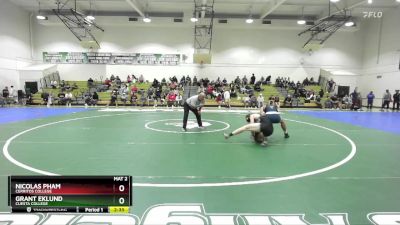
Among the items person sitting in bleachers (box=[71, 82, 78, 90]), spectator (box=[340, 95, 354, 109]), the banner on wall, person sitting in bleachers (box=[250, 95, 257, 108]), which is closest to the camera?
person sitting in bleachers (box=[250, 95, 257, 108])

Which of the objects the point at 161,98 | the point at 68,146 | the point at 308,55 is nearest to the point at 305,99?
the point at 308,55

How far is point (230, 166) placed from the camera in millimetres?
5832

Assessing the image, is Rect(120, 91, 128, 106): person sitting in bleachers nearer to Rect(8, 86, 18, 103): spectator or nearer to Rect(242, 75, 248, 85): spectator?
Rect(8, 86, 18, 103): spectator

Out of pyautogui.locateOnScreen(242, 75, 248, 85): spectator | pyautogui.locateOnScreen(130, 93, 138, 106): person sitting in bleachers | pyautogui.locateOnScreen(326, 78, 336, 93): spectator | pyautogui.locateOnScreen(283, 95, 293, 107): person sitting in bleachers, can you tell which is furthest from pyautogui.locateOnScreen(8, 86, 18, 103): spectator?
pyautogui.locateOnScreen(326, 78, 336, 93): spectator

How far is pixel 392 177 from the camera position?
5.23 m

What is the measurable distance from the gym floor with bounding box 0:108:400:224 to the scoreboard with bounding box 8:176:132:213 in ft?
4.79

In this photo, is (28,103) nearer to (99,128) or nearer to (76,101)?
(76,101)

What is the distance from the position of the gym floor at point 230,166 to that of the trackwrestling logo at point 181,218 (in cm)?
14

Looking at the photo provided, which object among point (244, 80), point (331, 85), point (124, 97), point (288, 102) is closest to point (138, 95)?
point (124, 97)

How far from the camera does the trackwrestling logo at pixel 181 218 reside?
334 cm

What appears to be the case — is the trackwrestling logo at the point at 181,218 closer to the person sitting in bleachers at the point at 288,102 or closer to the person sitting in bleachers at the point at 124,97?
the person sitting in bleachers at the point at 124,97

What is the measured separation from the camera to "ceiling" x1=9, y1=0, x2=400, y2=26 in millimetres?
25422

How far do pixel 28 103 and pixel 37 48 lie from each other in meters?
9.16

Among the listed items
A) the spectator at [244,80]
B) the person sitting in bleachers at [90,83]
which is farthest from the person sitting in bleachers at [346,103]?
the person sitting in bleachers at [90,83]
